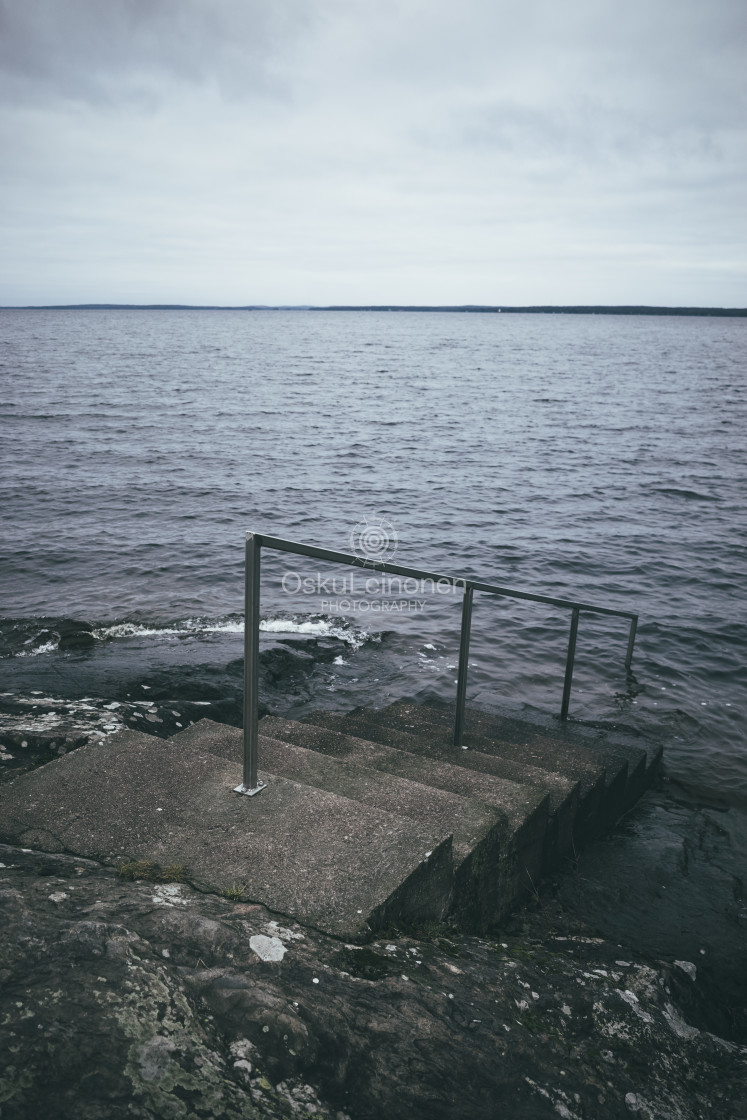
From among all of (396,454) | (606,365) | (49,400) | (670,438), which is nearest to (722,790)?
(396,454)

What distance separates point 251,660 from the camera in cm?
272

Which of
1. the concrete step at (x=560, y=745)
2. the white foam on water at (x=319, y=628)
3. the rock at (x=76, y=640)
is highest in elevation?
the concrete step at (x=560, y=745)

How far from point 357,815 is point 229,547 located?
11.0 m

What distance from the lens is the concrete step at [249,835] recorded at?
231 centimetres

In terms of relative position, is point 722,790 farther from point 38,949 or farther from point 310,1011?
point 38,949

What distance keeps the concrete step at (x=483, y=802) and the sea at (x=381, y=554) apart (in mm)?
2358

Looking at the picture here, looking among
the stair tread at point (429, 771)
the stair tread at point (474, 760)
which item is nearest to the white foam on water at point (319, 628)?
the stair tread at point (474, 760)

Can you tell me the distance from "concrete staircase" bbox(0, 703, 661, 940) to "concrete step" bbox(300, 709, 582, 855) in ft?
0.06

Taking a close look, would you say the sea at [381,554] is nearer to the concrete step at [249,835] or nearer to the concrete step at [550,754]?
the concrete step at [550,754]

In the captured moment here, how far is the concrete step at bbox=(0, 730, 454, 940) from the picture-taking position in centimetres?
231

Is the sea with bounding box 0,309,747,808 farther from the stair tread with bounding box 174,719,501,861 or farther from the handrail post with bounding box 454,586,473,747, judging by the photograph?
the stair tread with bounding box 174,719,501,861

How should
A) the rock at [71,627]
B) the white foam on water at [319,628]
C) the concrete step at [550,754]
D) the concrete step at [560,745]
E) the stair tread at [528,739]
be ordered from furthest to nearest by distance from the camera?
the white foam on water at [319,628] → the rock at [71,627] → the stair tread at [528,739] → the concrete step at [560,745] → the concrete step at [550,754]

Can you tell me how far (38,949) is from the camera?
1.79 metres

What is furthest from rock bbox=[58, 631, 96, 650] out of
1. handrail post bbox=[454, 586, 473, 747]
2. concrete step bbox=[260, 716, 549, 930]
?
handrail post bbox=[454, 586, 473, 747]
